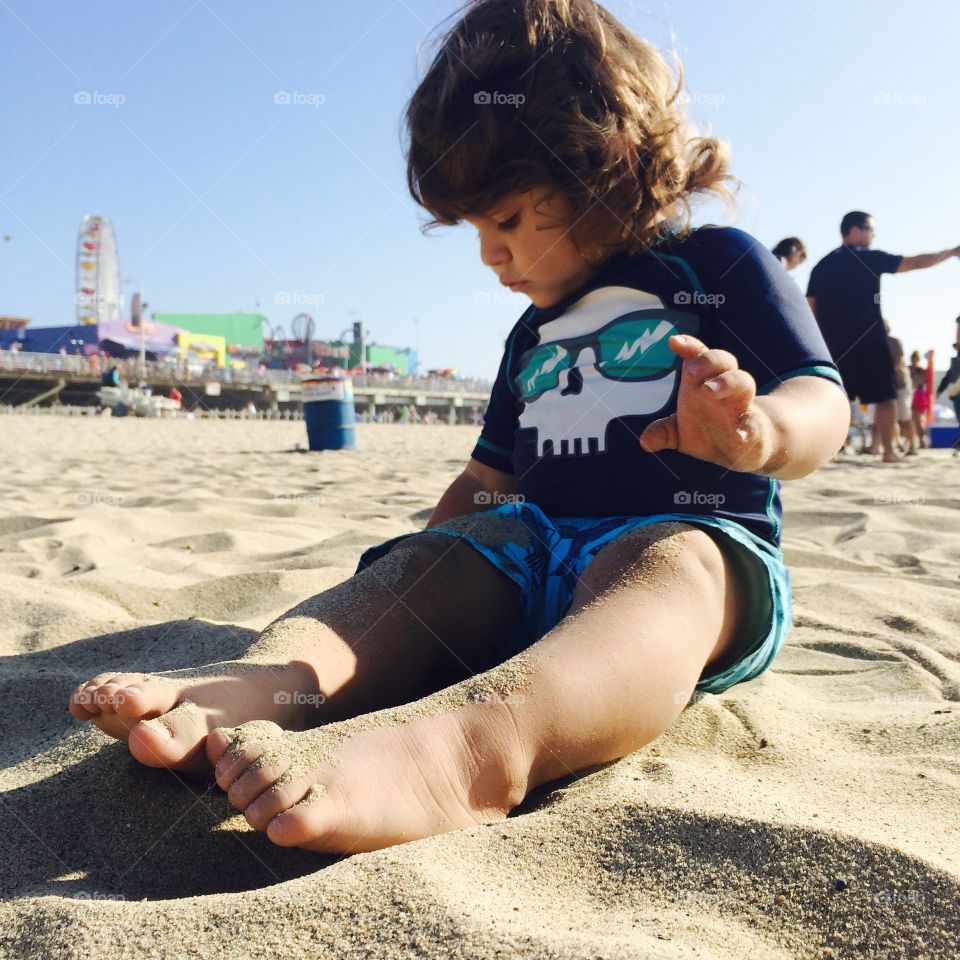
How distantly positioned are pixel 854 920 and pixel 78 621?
5.02 ft

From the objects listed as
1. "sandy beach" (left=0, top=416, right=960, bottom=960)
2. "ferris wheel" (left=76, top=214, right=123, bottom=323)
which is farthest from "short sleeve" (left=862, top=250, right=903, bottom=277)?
"ferris wheel" (left=76, top=214, right=123, bottom=323)

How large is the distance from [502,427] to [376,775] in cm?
106

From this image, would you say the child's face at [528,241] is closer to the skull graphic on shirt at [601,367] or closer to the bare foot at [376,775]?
the skull graphic on shirt at [601,367]

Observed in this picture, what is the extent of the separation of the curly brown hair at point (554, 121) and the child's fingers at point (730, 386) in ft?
2.05

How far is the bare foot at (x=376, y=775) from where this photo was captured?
843 mm

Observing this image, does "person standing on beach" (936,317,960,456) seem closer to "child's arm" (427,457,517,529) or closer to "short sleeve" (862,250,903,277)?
"short sleeve" (862,250,903,277)

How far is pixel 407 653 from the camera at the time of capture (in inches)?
50.8

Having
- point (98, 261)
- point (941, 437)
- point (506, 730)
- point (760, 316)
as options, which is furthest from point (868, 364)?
point (98, 261)

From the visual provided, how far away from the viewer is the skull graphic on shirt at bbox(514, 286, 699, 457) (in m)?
1.47

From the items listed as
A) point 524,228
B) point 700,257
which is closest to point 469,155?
point 524,228

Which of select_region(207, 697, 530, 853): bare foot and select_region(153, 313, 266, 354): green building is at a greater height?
select_region(153, 313, 266, 354): green building

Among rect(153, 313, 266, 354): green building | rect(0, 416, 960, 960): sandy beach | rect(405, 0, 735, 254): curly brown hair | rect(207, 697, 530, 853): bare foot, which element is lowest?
rect(0, 416, 960, 960): sandy beach

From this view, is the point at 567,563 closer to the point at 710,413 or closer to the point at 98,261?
the point at 710,413

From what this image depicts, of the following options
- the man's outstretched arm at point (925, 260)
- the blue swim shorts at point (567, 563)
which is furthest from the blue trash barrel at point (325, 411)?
the blue swim shorts at point (567, 563)
